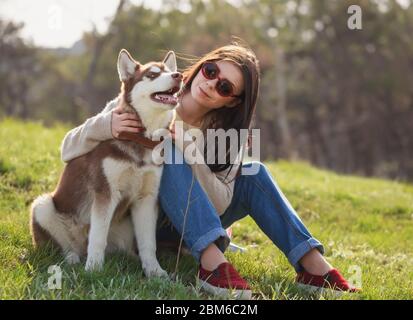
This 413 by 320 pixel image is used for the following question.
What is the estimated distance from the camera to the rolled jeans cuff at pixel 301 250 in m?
3.72

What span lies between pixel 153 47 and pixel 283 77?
7.00 m

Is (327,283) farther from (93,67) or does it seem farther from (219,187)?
(93,67)

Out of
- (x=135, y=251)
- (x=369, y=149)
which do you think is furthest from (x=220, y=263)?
(x=369, y=149)

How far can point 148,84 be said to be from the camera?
363 cm

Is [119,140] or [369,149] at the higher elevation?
[119,140]

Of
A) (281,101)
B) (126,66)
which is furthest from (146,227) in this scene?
(281,101)

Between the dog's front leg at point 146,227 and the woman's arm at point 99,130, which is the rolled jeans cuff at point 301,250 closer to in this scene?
the dog's front leg at point 146,227

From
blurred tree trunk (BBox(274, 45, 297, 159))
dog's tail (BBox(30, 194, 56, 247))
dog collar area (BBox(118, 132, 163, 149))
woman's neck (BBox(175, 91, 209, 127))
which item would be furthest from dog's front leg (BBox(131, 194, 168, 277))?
blurred tree trunk (BBox(274, 45, 297, 159))

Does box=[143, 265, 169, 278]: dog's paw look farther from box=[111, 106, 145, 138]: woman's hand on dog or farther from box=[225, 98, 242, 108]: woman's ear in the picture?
box=[225, 98, 242, 108]: woman's ear

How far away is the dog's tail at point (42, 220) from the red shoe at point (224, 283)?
1.14 meters

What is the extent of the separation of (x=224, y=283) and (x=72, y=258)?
112 centimetres

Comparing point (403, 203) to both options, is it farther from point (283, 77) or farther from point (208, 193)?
point (283, 77)

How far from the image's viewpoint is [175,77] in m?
3.56

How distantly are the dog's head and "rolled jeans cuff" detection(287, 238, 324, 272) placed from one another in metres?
1.24
